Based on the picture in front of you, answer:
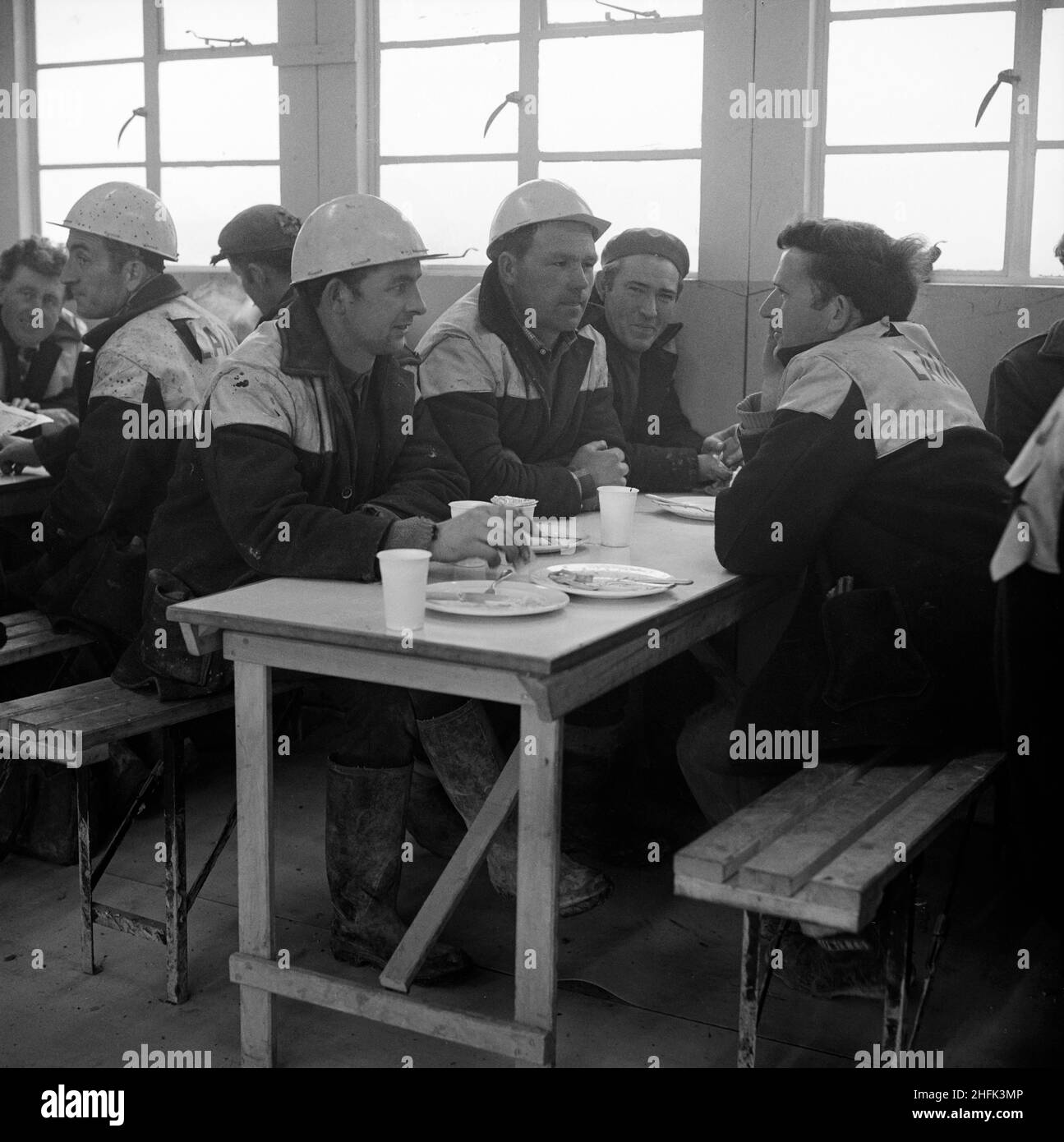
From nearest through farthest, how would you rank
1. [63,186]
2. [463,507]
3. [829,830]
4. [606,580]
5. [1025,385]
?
[829,830]
[606,580]
[463,507]
[1025,385]
[63,186]

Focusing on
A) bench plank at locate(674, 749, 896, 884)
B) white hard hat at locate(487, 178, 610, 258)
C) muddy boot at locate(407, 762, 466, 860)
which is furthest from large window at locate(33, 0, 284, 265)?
bench plank at locate(674, 749, 896, 884)

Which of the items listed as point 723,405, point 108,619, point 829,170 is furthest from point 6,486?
point 829,170

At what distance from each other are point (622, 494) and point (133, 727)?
3.93 feet

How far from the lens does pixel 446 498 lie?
331 centimetres

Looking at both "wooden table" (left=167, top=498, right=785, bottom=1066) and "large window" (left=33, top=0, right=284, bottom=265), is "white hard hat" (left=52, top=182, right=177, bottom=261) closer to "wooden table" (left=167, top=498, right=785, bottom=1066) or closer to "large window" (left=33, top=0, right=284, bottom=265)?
"large window" (left=33, top=0, right=284, bottom=265)

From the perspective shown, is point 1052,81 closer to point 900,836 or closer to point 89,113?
point 900,836

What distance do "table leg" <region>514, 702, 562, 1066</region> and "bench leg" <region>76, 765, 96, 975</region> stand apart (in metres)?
1.16

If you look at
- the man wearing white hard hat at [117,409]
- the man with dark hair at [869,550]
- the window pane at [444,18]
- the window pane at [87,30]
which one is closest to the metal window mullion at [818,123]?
the window pane at [444,18]

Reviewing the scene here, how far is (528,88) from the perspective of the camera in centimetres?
517

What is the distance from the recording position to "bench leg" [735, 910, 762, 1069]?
2410mm

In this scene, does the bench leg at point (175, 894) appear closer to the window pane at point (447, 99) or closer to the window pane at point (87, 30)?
the window pane at point (447, 99)

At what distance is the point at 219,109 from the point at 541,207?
271cm

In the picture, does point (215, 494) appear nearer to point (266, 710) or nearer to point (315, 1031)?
point (266, 710)

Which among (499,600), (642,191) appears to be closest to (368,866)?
(499,600)
